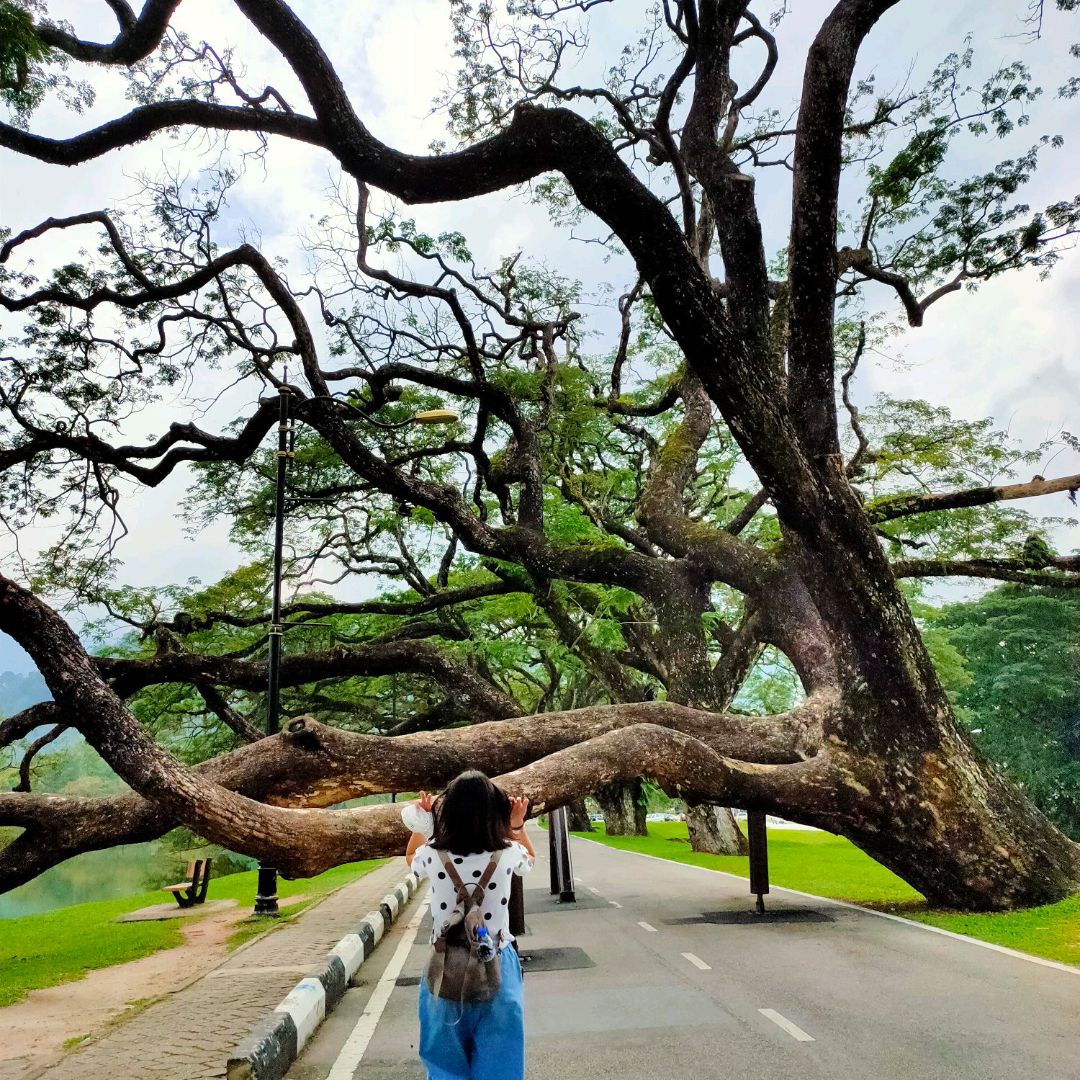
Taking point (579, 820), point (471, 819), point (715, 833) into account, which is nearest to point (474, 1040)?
point (471, 819)

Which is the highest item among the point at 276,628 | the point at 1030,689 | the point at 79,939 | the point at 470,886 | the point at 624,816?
the point at 1030,689

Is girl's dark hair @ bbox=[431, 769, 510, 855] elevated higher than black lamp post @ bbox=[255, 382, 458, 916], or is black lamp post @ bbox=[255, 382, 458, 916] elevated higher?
black lamp post @ bbox=[255, 382, 458, 916]

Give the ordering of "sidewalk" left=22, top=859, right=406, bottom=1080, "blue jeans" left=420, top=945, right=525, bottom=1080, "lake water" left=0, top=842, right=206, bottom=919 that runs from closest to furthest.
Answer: "blue jeans" left=420, top=945, right=525, bottom=1080 → "sidewalk" left=22, top=859, right=406, bottom=1080 → "lake water" left=0, top=842, right=206, bottom=919

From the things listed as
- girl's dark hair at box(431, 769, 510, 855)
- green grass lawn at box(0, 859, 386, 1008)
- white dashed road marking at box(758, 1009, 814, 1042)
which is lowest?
green grass lawn at box(0, 859, 386, 1008)

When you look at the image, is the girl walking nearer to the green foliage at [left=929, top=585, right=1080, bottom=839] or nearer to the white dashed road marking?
the white dashed road marking

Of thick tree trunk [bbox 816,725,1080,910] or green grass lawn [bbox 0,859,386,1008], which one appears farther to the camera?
thick tree trunk [bbox 816,725,1080,910]

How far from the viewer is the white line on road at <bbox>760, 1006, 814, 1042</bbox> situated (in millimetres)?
5332

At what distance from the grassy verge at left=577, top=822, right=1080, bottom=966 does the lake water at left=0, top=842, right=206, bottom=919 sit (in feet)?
65.5

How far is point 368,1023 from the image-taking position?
606 centimetres

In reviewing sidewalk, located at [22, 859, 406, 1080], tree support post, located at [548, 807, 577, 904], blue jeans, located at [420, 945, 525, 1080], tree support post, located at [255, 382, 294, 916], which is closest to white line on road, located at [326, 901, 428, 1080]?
sidewalk, located at [22, 859, 406, 1080]

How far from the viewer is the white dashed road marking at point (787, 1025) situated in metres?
5.33

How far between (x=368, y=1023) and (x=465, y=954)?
365cm

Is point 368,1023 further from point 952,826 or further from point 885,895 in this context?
point 885,895

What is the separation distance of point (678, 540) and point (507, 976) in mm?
10866
